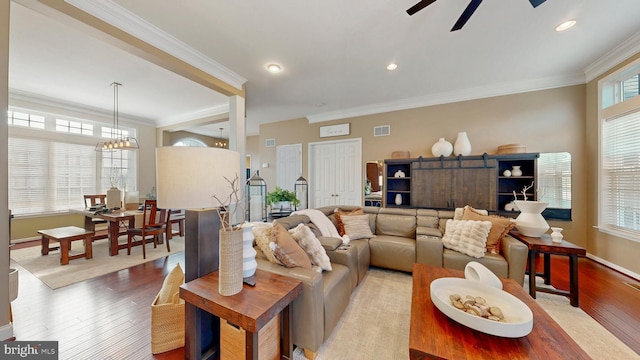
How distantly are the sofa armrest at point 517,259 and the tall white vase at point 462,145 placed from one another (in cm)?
205

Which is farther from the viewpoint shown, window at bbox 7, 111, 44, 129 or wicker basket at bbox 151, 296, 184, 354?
window at bbox 7, 111, 44, 129

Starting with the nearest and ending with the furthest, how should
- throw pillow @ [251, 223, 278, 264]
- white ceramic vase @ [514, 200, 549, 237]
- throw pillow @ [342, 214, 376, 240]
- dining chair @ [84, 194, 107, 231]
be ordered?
1. throw pillow @ [251, 223, 278, 264]
2. white ceramic vase @ [514, 200, 549, 237]
3. throw pillow @ [342, 214, 376, 240]
4. dining chair @ [84, 194, 107, 231]

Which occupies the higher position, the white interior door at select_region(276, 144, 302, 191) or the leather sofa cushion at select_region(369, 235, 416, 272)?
the white interior door at select_region(276, 144, 302, 191)

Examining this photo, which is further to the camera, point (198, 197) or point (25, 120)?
point (25, 120)

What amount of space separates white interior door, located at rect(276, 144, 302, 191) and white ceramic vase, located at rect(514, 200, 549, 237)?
447 cm

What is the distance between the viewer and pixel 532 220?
2492 millimetres

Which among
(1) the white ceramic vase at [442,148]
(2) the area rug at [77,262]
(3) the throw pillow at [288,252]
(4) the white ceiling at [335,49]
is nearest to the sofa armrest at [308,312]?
(3) the throw pillow at [288,252]

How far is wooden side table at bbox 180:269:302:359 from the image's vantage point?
3.67ft

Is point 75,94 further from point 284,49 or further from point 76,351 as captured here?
point 76,351

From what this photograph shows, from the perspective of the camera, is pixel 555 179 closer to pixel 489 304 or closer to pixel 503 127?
pixel 503 127

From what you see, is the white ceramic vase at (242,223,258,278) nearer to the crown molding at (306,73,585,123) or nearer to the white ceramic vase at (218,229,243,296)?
the white ceramic vase at (218,229,243,296)

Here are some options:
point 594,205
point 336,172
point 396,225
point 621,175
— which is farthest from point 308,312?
point 594,205

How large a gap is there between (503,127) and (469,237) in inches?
105

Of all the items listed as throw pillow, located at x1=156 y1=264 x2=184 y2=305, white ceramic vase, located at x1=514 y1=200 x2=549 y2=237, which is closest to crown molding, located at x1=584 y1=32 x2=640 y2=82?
white ceramic vase, located at x1=514 y1=200 x2=549 y2=237
